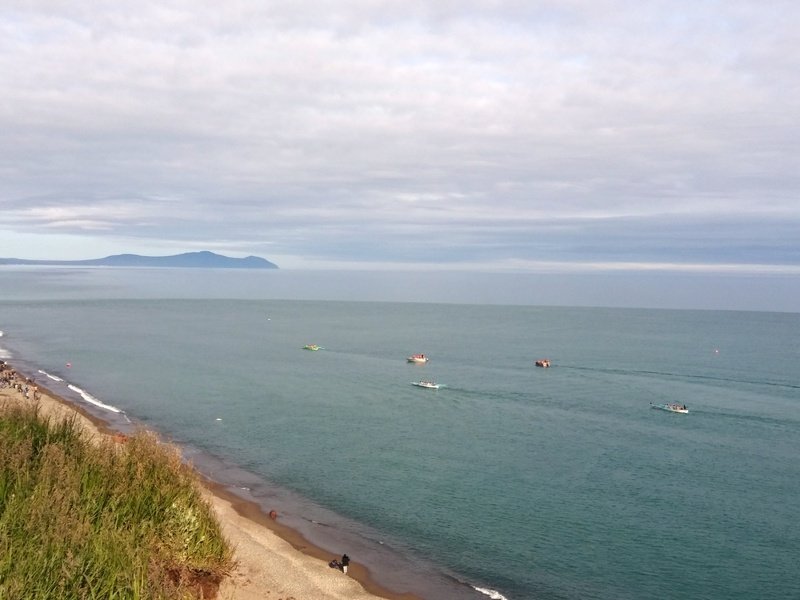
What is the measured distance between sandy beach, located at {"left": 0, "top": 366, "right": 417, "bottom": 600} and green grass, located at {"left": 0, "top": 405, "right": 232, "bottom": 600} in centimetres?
200

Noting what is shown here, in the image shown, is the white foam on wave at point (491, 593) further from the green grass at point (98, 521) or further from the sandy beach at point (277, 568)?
the green grass at point (98, 521)

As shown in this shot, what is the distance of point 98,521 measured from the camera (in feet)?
58.7

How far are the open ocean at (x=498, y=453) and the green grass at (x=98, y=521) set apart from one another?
13.3 meters

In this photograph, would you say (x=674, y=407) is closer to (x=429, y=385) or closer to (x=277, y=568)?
(x=429, y=385)

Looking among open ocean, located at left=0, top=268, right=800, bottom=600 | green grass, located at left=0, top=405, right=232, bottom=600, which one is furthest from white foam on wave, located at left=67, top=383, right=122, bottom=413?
green grass, located at left=0, top=405, right=232, bottom=600

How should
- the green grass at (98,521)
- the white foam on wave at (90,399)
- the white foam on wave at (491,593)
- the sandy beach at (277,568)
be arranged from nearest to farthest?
1. the green grass at (98,521)
2. the sandy beach at (277,568)
3. the white foam on wave at (491,593)
4. the white foam on wave at (90,399)

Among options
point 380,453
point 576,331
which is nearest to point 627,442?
point 380,453

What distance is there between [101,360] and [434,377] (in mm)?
52867

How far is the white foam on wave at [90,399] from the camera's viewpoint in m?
67.2

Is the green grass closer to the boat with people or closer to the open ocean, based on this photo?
the open ocean

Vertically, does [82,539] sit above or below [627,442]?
above

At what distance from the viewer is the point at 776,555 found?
1400 inches

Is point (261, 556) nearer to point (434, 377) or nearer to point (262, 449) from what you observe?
point (262, 449)

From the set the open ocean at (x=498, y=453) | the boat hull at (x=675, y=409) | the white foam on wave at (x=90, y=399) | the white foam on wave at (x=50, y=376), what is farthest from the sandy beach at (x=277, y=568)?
the white foam on wave at (x=50, y=376)
